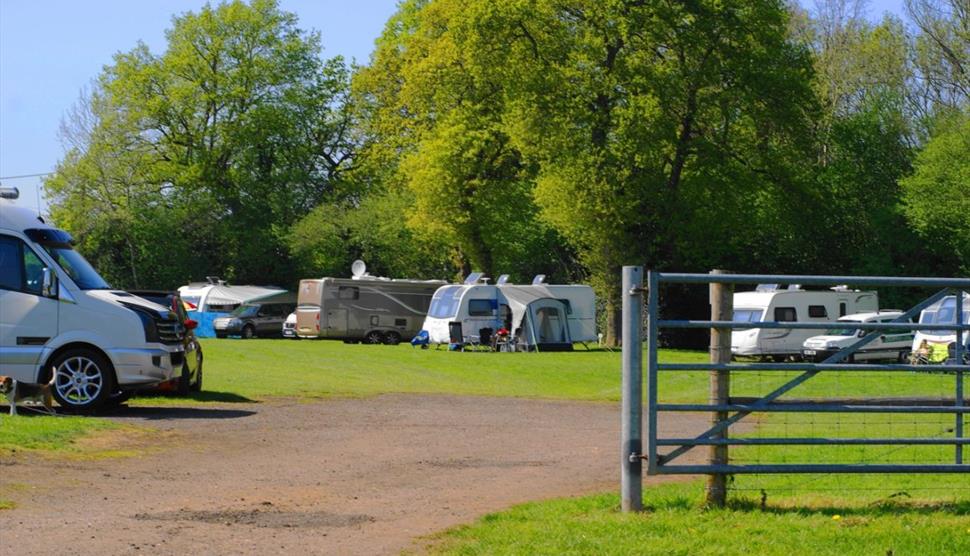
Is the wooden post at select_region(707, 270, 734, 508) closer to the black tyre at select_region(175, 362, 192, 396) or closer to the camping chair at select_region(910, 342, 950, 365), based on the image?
the camping chair at select_region(910, 342, 950, 365)

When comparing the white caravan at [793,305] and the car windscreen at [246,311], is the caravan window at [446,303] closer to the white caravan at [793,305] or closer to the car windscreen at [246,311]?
the white caravan at [793,305]

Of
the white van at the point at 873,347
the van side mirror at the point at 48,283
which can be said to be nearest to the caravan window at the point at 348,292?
the white van at the point at 873,347

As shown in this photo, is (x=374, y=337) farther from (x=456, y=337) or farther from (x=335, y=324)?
(x=456, y=337)

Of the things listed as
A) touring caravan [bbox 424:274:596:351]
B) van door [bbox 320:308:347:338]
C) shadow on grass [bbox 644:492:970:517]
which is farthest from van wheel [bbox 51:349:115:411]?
van door [bbox 320:308:347:338]

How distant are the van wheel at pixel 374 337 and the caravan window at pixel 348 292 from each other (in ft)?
5.02

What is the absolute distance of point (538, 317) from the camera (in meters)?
45.2

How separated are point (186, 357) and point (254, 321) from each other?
38.0 metres

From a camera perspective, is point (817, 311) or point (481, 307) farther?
point (481, 307)

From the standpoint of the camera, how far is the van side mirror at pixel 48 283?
1734cm

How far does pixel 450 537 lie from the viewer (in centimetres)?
869

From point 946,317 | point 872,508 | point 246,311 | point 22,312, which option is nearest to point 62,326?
point 22,312

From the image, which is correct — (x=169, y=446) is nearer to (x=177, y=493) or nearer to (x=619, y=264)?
(x=177, y=493)

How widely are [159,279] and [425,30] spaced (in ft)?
66.9

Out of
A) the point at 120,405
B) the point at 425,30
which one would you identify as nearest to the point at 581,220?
the point at 425,30
